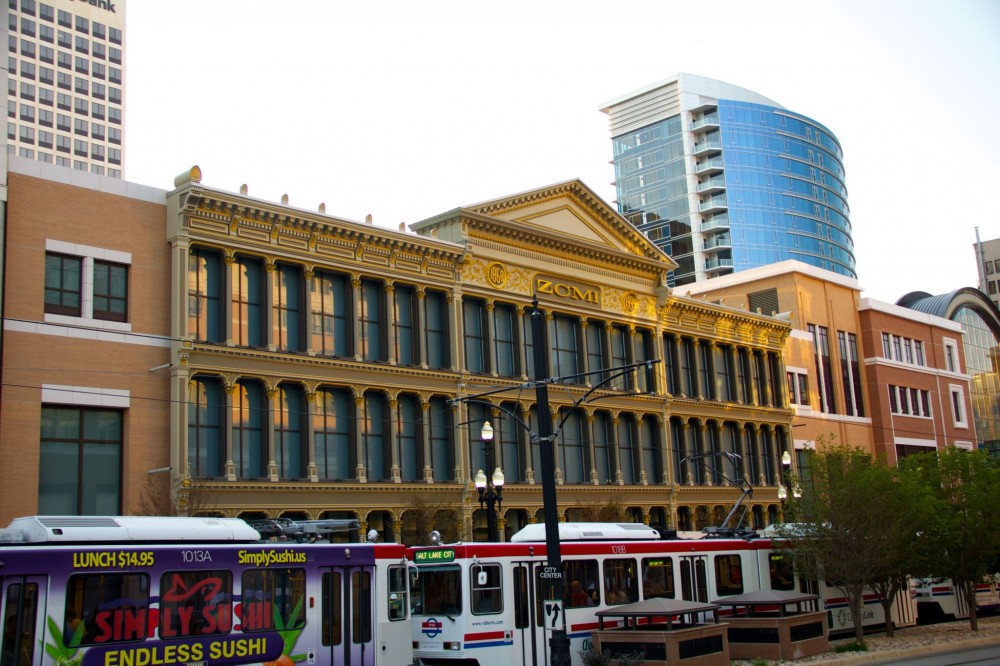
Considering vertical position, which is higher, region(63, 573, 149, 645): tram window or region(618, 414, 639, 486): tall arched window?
region(618, 414, 639, 486): tall arched window

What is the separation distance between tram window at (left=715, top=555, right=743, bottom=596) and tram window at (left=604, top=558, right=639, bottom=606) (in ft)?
13.0

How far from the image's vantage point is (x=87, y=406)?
32.6m

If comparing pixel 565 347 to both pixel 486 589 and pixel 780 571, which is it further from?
pixel 486 589

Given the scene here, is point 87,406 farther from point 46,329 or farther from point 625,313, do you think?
point 625,313

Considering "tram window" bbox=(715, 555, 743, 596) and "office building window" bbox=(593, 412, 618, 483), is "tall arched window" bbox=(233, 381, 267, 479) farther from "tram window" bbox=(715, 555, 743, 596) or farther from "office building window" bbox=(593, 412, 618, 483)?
"office building window" bbox=(593, 412, 618, 483)

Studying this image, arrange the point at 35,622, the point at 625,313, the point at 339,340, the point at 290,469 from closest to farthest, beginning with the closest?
1. the point at 35,622
2. the point at 290,469
3. the point at 339,340
4. the point at 625,313

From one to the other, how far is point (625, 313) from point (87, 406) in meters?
27.2

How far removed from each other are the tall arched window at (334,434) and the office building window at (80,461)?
7259 millimetres

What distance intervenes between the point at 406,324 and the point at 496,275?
5346 mm

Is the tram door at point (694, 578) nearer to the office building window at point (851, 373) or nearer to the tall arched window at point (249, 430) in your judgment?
the tall arched window at point (249, 430)

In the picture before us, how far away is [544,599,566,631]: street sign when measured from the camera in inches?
896

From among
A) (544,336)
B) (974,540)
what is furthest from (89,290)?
(974,540)

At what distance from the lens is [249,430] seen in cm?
3638

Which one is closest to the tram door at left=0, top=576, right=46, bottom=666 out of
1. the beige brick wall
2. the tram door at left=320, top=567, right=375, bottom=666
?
the tram door at left=320, top=567, right=375, bottom=666
